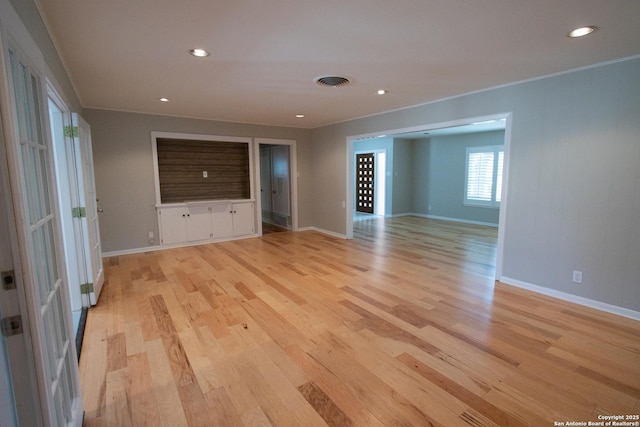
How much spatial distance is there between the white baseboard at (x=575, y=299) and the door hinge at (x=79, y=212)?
484cm

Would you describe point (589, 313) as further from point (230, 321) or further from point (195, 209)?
point (195, 209)

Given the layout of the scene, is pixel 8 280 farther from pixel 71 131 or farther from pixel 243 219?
pixel 243 219

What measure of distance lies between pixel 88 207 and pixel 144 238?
2196 mm

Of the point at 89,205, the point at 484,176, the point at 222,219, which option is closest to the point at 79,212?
the point at 89,205

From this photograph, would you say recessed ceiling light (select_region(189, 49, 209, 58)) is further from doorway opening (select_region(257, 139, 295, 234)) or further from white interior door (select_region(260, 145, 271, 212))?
white interior door (select_region(260, 145, 271, 212))

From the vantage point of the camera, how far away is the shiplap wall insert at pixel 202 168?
5.92m

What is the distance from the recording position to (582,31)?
2.21 m

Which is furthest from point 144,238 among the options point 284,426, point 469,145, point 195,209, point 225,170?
point 469,145

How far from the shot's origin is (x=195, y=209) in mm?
5816

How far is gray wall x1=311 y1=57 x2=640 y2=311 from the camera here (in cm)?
284

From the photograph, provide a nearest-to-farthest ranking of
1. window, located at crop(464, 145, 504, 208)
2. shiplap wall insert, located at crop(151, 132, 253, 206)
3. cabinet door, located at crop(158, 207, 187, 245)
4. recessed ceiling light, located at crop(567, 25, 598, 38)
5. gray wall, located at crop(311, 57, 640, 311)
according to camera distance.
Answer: recessed ceiling light, located at crop(567, 25, 598, 38)
gray wall, located at crop(311, 57, 640, 311)
cabinet door, located at crop(158, 207, 187, 245)
shiplap wall insert, located at crop(151, 132, 253, 206)
window, located at crop(464, 145, 504, 208)

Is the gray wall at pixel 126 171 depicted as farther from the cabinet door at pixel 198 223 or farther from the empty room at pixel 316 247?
the cabinet door at pixel 198 223

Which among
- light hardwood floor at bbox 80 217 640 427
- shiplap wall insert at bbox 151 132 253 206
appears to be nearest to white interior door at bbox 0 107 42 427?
light hardwood floor at bbox 80 217 640 427

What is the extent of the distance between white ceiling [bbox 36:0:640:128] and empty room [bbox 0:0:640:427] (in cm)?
2
